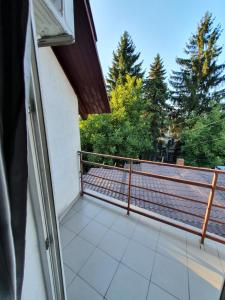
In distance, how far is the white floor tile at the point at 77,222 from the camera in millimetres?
2043

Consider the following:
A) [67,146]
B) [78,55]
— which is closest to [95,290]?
[67,146]

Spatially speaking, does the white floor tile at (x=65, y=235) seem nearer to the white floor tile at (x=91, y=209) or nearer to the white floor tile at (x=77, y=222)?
the white floor tile at (x=77, y=222)

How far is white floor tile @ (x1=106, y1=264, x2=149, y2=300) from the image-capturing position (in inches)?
50.6

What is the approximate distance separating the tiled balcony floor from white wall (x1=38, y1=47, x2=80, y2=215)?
49 centimetres

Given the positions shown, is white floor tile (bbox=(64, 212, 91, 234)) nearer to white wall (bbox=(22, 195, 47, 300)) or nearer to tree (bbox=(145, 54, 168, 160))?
white wall (bbox=(22, 195, 47, 300))

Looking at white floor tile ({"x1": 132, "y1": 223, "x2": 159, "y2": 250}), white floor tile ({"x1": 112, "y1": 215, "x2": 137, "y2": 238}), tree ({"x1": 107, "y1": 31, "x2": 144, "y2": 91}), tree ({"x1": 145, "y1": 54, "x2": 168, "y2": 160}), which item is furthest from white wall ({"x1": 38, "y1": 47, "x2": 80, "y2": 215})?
tree ({"x1": 145, "y1": 54, "x2": 168, "y2": 160})

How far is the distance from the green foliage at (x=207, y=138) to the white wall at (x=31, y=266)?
11.5 m

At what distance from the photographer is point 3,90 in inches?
18.0

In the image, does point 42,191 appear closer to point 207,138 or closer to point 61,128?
point 61,128

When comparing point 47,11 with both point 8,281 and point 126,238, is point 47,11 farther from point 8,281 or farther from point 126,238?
point 126,238

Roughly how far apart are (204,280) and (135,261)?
25.8 inches

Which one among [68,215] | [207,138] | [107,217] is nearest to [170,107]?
[207,138]

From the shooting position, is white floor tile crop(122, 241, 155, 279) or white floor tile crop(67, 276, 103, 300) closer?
white floor tile crop(67, 276, 103, 300)

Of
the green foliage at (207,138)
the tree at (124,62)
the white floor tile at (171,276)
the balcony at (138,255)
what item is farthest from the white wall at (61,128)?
the green foliage at (207,138)
